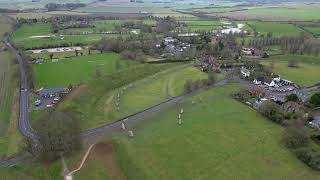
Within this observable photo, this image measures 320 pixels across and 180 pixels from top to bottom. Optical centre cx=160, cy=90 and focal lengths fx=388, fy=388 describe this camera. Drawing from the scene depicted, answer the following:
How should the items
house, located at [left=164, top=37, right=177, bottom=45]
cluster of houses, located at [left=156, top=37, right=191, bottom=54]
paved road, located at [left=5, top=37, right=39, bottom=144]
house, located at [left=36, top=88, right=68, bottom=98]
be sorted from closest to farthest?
paved road, located at [left=5, top=37, right=39, bottom=144] → house, located at [left=36, top=88, right=68, bottom=98] → cluster of houses, located at [left=156, top=37, right=191, bottom=54] → house, located at [left=164, top=37, right=177, bottom=45]

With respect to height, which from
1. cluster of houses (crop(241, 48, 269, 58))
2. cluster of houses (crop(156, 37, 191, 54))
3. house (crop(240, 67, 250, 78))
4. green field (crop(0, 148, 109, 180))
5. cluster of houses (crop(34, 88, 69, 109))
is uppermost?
cluster of houses (crop(156, 37, 191, 54))

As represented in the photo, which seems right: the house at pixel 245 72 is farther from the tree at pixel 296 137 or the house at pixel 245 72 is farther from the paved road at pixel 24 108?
the paved road at pixel 24 108

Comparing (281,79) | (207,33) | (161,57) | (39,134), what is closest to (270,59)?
(281,79)

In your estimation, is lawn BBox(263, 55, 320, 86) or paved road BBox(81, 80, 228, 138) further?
lawn BBox(263, 55, 320, 86)

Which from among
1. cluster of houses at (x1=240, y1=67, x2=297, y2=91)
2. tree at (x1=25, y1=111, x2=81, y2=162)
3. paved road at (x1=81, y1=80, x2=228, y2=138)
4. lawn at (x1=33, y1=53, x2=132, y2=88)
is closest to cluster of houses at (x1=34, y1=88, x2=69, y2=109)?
lawn at (x1=33, y1=53, x2=132, y2=88)

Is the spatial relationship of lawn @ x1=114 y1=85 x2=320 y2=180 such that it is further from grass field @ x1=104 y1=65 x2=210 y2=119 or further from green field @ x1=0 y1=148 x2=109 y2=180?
grass field @ x1=104 y1=65 x2=210 y2=119

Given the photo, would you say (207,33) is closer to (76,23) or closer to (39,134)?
(76,23)

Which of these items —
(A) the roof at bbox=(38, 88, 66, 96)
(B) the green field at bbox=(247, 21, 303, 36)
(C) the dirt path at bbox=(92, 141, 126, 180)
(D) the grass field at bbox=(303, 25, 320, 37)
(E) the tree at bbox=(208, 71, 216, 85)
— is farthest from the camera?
(B) the green field at bbox=(247, 21, 303, 36)
